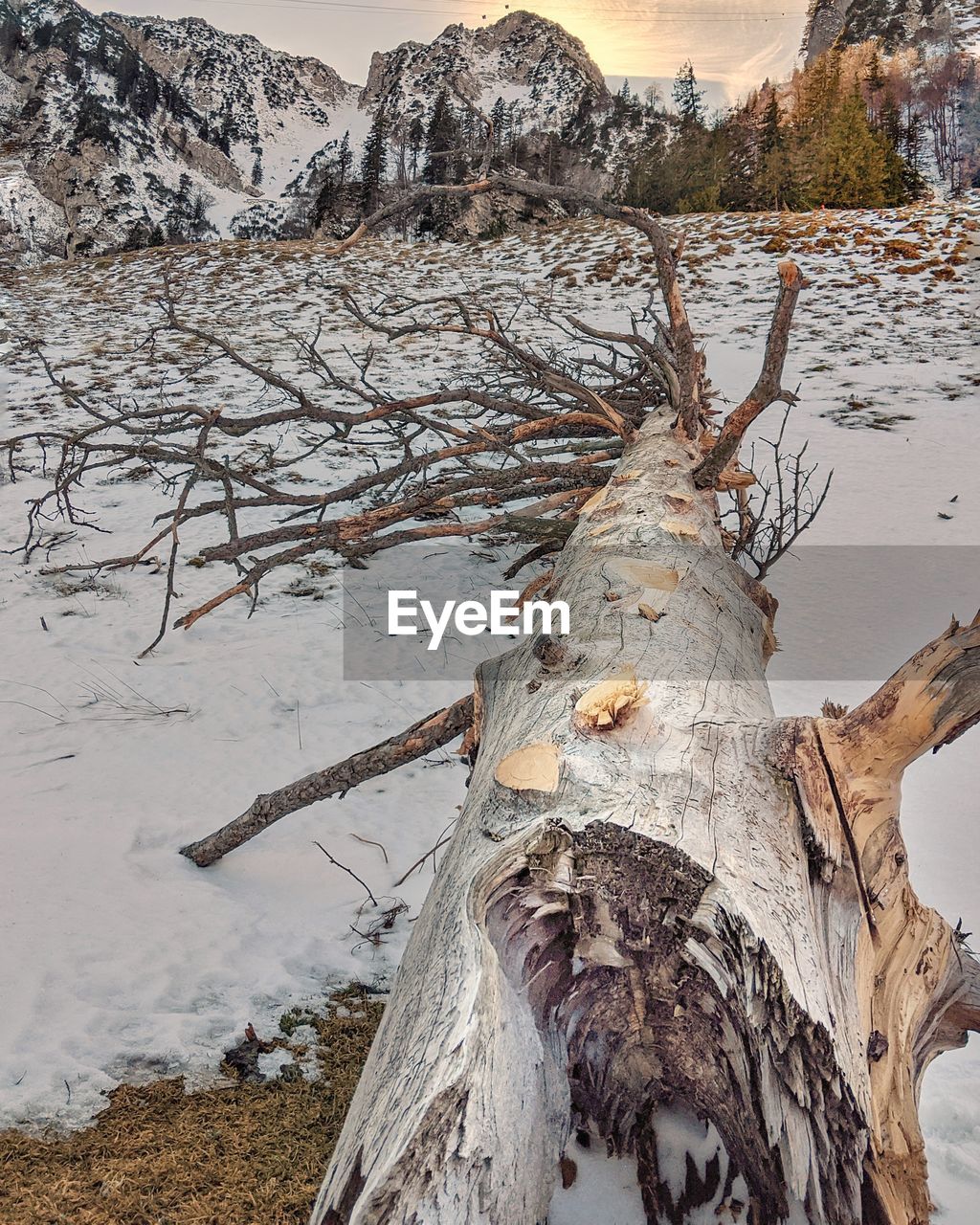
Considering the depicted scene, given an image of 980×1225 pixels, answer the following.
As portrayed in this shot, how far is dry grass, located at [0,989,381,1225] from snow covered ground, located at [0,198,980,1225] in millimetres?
115

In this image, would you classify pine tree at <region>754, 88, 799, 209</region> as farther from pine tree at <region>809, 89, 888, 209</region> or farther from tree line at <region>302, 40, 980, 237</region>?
A: pine tree at <region>809, 89, 888, 209</region>

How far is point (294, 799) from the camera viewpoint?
2213 mm

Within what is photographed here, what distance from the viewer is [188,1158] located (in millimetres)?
1370

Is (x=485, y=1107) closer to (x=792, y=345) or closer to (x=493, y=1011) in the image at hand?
(x=493, y=1011)

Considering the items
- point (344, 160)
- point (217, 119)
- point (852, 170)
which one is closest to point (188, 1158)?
point (852, 170)

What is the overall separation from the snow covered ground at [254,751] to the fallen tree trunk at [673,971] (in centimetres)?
65

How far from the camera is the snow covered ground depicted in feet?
5.97

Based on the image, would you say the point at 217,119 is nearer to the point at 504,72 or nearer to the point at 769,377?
the point at 504,72

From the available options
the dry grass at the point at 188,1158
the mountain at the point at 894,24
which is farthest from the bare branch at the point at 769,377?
the mountain at the point at 894,24

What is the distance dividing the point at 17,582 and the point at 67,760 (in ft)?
7.75

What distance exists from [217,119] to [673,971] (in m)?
66.7

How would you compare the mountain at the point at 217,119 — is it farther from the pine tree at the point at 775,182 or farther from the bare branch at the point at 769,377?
the bare branch at the point at 769,377

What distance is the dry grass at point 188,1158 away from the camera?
4.08ft

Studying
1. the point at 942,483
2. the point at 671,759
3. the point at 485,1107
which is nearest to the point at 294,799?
the point at 671,759
